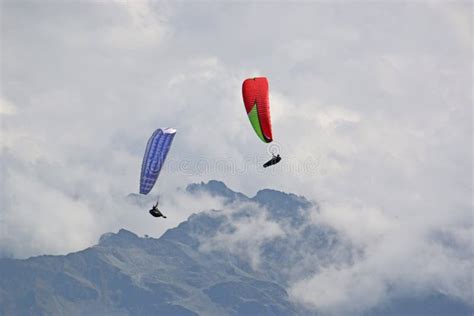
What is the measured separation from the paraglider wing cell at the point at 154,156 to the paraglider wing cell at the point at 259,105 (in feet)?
42.3

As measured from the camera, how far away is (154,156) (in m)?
144

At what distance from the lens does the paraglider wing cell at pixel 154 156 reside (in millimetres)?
143125

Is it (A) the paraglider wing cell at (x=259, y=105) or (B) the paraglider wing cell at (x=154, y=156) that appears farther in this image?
(B) the paraglider wing cell at (x=154, y=156)

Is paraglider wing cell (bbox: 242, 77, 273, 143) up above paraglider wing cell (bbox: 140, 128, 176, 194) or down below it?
above

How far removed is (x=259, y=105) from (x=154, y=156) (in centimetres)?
1858

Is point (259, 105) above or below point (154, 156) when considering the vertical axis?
above

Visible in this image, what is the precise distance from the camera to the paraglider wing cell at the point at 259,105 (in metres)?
140

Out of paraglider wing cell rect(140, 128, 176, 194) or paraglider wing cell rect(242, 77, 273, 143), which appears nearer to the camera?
paraglider wing cell rect(242, 77, 273, 143)

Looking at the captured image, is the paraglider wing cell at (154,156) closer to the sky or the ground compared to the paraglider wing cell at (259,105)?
closer to the ground

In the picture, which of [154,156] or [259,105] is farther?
[259,105]

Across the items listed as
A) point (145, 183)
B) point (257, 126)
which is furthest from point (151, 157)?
point (257, 126)

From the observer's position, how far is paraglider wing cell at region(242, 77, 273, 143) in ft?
461

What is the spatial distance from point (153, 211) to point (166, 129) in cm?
1469

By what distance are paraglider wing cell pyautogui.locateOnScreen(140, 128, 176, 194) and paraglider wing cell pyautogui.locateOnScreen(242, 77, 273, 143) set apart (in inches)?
508
